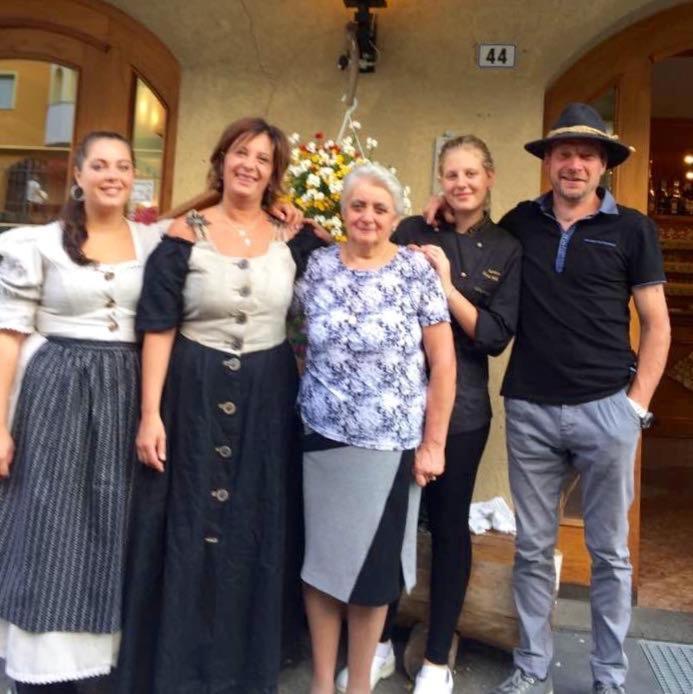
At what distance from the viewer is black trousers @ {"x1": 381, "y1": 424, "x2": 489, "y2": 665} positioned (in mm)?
2463

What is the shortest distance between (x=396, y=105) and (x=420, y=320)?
1859 millimetres

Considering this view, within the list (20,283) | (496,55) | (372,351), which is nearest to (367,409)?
(372,351)

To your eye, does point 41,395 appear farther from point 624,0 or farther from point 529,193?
point 624,0

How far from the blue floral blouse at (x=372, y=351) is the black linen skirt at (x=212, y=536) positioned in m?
0.21

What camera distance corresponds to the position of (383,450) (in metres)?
2.24

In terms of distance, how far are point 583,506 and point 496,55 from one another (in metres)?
2.34

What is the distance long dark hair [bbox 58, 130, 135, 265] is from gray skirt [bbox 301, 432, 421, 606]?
3.14 ft

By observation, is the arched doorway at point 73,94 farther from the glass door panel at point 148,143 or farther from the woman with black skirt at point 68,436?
the woman with black skirt at point 68,436

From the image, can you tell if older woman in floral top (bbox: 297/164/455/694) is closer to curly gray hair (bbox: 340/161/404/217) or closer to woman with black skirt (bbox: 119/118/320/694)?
curly gray hair (bbox: 340/161/404/217)

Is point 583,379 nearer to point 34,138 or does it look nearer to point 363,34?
point 363,34

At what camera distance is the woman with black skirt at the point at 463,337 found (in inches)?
96.0

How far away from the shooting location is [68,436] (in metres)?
2.24

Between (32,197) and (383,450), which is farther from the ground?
(32,197)

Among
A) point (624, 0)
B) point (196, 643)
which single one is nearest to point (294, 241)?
point (196, 643)
